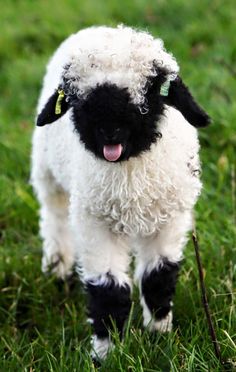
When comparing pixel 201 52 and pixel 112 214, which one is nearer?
pixel 112 214

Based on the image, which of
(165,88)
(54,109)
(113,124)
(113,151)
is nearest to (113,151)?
(113,151)

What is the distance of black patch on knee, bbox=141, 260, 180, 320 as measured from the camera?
392cm

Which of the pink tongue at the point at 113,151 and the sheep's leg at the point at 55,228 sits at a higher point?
the pink tongue at the point at 113,151

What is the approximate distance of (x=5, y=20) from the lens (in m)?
9.14

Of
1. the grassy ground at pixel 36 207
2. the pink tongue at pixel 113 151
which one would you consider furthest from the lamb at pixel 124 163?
the grassy ground at pixel 36 207

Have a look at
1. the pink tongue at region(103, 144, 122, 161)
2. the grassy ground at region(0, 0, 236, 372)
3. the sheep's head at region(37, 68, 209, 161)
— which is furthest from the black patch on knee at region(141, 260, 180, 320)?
the pink tongue at region(103, 144, 122, 161)

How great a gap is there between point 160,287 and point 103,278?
34 centimetres

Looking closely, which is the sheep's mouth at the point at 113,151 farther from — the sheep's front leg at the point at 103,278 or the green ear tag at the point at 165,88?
the sheep's front leg at the point at 103,278

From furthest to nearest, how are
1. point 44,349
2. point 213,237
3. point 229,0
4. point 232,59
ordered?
point 229,0
point 232,59
point 213,237
point 44,349

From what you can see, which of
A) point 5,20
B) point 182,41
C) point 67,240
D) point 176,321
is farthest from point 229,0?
point 176,321

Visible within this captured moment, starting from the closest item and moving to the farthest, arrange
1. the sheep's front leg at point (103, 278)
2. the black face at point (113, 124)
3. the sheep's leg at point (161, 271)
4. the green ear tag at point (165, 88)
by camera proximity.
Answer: the black face at point (113, 124) → the green ear tag at point (165, 88) → the sheep's front leg at point (103, 278) → the sheep's leg at point (161, 271)

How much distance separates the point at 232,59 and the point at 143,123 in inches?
175

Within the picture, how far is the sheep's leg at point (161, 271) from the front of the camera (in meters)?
3.91

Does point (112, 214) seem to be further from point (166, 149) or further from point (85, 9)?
point (85, 9)
